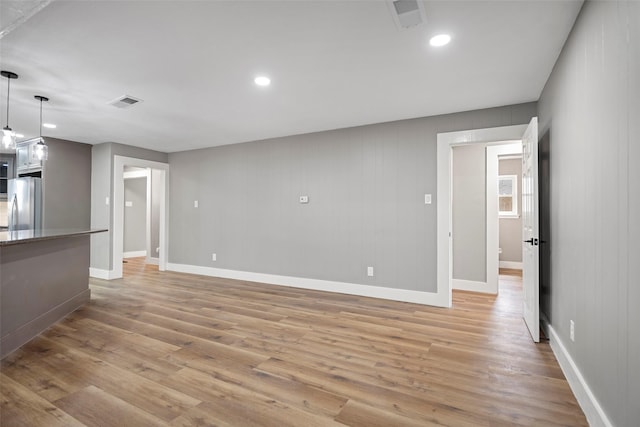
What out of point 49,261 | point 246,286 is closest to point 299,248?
point 246,286

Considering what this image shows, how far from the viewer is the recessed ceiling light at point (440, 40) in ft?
7.32

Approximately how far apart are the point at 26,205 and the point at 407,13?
640 centimetres

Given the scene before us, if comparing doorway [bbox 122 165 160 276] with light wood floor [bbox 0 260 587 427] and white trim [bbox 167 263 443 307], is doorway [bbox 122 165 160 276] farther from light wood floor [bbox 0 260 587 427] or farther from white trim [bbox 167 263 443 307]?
light wood floor [bbox 0 260 587 427]

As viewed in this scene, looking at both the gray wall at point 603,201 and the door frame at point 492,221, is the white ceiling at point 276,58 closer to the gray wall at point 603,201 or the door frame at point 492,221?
the gray wall at point 603,201

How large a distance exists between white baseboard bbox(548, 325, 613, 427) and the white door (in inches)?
12.1

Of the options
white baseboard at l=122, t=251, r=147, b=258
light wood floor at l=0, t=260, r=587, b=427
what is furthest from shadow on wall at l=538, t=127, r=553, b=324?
white baseboard at l=122, t=251, r=147, b=258

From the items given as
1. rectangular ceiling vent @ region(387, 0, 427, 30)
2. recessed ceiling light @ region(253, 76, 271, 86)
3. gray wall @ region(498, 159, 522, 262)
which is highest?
recessed ceiling light @ region(253, 76, 271, 86)

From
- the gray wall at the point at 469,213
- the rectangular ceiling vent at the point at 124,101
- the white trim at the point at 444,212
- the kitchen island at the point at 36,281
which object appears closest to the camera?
the kitchen island at the point at 36,281

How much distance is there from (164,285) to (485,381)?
15.3ft

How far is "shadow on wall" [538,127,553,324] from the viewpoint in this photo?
2895 millimetres

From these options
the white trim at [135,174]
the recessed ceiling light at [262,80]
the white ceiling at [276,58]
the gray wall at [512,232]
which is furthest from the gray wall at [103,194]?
the gray wall at [512,232]

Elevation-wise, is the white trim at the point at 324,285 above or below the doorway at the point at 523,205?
below

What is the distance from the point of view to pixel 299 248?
4.95 meters

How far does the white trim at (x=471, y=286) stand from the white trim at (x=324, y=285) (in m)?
1.13
